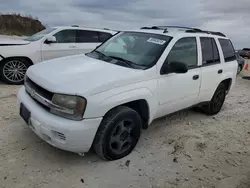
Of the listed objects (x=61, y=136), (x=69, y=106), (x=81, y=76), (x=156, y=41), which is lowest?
(x=61, y=136)

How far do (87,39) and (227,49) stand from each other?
14.2 feet

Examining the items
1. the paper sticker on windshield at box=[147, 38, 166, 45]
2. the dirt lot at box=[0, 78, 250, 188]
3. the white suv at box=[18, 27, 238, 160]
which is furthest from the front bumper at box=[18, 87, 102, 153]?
the paper sticker on windshield at box=[147, 38, 166, 45]

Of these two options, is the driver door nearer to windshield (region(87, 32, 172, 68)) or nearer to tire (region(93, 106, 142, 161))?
windshield (region(87, 32, 172, 68))

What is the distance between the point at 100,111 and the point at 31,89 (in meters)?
1.11

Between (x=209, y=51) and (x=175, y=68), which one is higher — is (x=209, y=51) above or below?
above

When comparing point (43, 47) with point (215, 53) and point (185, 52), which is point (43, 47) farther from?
point (215, 53)

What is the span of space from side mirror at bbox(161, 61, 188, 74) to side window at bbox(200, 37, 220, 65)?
1.08 meters

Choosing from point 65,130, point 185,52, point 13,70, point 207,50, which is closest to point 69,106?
point 65,130

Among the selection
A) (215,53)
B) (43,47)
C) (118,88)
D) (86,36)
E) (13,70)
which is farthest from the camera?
(86,36)

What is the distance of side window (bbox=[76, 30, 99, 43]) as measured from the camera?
814cm

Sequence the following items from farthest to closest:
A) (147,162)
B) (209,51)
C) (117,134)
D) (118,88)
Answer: (209,51) → (147,162) → (117,134) → (118,88)

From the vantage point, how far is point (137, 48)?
13.8ft

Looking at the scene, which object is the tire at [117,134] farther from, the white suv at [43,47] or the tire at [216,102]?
the white suv at [43,47]

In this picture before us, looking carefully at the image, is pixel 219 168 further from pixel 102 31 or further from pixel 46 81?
pixel 102 31
